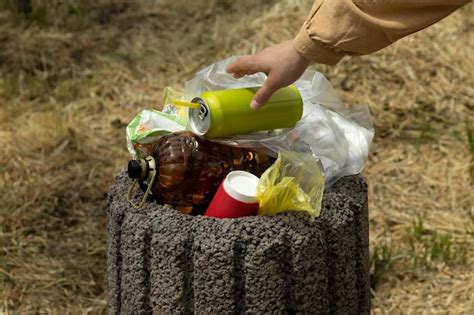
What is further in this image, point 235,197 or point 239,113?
point 239,113

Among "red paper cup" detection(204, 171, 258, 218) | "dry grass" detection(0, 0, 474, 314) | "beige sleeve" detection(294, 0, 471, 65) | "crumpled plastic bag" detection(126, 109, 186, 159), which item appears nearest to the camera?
"beige sleeve" detection(294, 0, 471, 65)

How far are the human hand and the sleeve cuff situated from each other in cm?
2

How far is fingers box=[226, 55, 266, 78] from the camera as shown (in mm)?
2287

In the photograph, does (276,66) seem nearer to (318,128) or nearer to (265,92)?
(265,92)

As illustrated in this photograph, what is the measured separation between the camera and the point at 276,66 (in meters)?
2.24

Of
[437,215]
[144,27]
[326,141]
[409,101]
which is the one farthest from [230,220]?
[144,27]

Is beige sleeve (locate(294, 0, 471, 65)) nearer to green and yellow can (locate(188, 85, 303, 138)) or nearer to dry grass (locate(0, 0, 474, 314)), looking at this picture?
green and yellow can (locate(188, 85, 303, 138))

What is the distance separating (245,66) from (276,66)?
108mm

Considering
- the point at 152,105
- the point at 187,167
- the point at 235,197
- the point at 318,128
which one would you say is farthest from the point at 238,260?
the point at 152,105

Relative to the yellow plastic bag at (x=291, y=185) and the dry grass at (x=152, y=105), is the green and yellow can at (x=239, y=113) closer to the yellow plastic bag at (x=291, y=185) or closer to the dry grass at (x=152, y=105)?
the yellow plastic bag at (x=291, y=185)

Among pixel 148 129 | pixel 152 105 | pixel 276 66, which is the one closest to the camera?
pixel 276 66

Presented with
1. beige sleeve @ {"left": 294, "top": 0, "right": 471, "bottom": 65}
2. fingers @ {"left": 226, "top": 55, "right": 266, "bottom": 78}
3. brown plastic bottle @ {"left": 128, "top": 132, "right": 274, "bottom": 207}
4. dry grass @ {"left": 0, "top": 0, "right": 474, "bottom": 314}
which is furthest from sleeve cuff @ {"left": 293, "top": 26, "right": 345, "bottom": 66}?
dry grass @ {"left": 0, "top": 0, "right": 474, "bottom": 314}

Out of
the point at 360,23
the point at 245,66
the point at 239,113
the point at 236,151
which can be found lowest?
the point at 236,151

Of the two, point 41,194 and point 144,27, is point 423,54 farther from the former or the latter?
point 41,194
